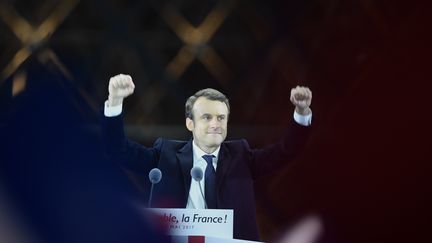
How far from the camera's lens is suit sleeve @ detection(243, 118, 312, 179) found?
169cm

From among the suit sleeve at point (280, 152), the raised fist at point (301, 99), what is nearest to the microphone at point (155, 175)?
the suit sleeve at point (280, 152)

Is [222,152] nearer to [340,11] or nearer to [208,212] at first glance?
[208,212]

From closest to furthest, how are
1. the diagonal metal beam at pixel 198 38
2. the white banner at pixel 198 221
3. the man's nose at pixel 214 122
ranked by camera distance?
the white banner at pixel 198 221 < the man's nose at pixel 214 122 < the diagonal metal beam at pixel 198 38

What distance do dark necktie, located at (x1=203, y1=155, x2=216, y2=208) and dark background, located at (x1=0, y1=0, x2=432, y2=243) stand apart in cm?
9

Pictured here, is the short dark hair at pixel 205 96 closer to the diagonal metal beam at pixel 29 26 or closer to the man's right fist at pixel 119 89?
the man's right fist at pixel 119 89

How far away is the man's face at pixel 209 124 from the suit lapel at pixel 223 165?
0.02 m

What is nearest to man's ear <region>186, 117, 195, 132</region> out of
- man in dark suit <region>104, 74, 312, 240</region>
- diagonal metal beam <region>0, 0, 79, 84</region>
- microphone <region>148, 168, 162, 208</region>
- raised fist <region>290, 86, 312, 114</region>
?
man in dark suit <region>104, 74, 312, 240</region>

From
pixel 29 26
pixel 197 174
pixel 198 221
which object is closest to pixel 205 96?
pixel 197 174

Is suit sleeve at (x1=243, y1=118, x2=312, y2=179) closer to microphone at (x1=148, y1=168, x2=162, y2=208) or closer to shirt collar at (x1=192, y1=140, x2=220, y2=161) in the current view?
shirt collar at (x1=192, y1=140, x2=220, y2=161)

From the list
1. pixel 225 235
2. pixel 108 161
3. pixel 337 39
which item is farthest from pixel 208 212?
pixel 337 39

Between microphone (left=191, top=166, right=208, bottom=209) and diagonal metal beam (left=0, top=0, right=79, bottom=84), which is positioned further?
diagonal metal beam (left=0, top=0, right=79, bottom=84)

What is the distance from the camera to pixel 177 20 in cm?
183

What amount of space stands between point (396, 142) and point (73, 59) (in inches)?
32.5

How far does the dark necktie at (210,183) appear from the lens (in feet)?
5.32
